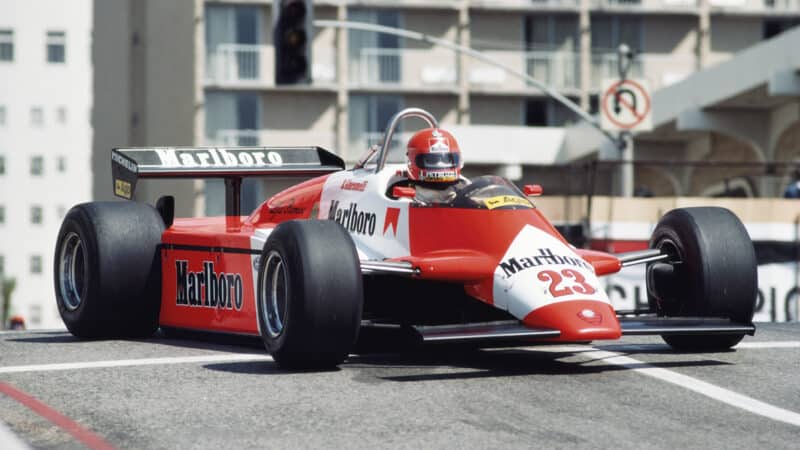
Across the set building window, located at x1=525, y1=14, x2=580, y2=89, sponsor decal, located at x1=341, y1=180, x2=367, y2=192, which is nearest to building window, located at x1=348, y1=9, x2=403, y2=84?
building window, located at x1=525, y1=14, x2=580, y2=89

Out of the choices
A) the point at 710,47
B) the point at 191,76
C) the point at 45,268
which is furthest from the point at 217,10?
the point at 45,268

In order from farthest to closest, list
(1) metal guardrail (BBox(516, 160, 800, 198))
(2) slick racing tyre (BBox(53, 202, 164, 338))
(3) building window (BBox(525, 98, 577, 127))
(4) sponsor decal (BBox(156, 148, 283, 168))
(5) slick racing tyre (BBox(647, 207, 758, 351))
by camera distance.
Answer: (3) building window (BBox(525, 98, 577, 127)) < (1) metal guardrail (BBox(516, 160, 800, 198)) < (4) sponsor decal (BBox(156, 148, 283, 168)) < (2) slick racing tyre (BBox(53, 202, 164, 338)) < (5) slick racing tyre (BBox(647, 207, 758, 351))

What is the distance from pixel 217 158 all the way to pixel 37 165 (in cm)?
8887

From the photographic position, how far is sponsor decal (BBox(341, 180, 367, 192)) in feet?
34.9

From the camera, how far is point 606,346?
1064 cm

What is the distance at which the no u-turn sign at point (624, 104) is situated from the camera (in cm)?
2564

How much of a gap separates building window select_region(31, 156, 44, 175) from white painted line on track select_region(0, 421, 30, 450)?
94036 millimetres

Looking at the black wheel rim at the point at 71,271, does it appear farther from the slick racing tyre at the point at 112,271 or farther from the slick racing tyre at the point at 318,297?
the slick racing tyre at the point at 318,297

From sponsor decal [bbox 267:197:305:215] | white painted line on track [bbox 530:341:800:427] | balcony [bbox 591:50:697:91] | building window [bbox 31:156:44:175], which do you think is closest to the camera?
white painted line on track [bbox 530:341:800:427]

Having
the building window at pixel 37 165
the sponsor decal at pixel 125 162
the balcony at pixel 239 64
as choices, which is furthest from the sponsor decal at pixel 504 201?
the building window at pixel 37 165

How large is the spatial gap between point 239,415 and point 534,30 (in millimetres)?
44858

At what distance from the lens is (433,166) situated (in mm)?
10281

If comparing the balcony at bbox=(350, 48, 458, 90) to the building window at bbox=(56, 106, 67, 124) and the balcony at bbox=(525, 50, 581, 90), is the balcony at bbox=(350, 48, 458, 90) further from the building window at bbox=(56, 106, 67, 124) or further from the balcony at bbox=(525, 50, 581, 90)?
the building window at bbox=(56, 106, 67, 124)

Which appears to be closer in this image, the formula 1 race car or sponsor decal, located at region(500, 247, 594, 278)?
the formula 1 race car
